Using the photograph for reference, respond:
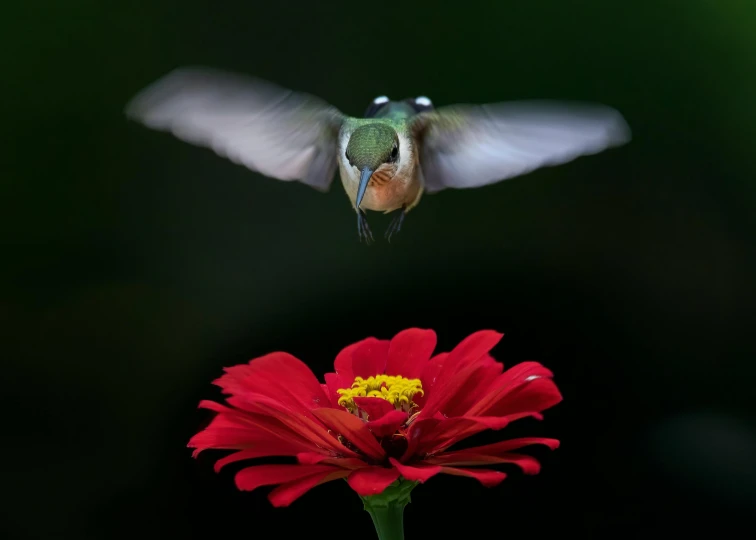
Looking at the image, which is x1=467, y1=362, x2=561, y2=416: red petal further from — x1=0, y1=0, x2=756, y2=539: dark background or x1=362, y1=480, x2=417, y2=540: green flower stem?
x1=0, y1=0, x2=756, y2=539: dark background

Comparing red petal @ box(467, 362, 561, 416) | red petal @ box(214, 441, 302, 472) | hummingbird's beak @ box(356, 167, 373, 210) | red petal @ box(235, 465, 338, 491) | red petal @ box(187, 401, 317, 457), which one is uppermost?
hummingbird's beak @ box(356, 167, 373, 210)

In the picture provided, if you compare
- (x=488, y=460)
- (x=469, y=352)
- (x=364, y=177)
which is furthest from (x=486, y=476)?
(x=364, y=177)

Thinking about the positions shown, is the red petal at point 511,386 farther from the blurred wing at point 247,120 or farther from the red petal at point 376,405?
the blurred wing at point 247,120

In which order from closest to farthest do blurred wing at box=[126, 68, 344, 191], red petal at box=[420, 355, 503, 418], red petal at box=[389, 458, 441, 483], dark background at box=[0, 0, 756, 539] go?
red petal at box=[389, 458, 441, 483] → red petal at box=[420, 355, 503, 418] → blurred wing at box=[126, 68, 344, 191] → dark background at box=[0, 0, 756, 539]

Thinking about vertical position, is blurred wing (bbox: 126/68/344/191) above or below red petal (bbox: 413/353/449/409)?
above

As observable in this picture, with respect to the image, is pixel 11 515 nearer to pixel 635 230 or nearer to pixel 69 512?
pixel 69 512

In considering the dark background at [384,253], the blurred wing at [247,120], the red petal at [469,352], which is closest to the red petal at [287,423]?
the red petal at [469,352]

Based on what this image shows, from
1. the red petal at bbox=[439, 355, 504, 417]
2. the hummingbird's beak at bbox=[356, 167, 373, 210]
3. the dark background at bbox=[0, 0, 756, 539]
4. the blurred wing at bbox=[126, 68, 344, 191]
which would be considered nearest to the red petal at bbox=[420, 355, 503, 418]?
the red petal at bbox=[439, 355, 504, 417]

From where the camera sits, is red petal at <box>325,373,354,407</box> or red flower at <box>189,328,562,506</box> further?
red petal at <box>325,373,354,407</box>
